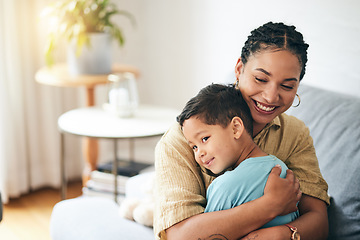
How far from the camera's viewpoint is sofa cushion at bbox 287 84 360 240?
1.27 metres

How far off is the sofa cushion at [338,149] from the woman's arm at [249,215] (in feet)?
0.74

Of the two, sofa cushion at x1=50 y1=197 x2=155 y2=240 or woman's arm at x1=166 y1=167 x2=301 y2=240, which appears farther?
sofa cushion at x1=50 y1=197 x2=155 y2=240

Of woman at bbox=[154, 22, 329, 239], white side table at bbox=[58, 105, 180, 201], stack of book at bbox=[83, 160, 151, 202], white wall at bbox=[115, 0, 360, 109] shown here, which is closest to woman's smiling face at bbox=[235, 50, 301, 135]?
woman at bbox=[154, 22, 329, 239]

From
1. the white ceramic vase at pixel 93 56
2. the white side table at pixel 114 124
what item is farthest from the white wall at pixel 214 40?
the white ceramic vase at pixel 93 56

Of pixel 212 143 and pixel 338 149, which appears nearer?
pixel 212 143

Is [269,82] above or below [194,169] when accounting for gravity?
above

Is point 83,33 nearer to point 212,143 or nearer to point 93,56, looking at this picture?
point 93,56

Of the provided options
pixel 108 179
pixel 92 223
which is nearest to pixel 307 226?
pixel 92 223

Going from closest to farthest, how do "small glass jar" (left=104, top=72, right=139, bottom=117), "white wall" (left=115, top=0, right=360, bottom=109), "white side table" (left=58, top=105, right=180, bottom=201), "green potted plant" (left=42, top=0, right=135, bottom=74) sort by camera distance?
"white wall" (left=115, top=0, right=360, bottom=109), "white side table" (left=58, top=105, right=180, bottom=201), "small glass jar" (left=104, top=72, right=139, bottom=117), "green potted plant" (left=42, top=0, right=135, bottom=74)

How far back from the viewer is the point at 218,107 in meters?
1.13

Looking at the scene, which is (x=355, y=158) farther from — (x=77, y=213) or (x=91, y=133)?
(x=91, y=133)

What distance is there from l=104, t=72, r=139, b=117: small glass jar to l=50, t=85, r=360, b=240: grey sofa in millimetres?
589

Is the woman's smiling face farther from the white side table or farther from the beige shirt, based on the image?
the white side table

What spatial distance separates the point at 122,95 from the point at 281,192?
1.24m
